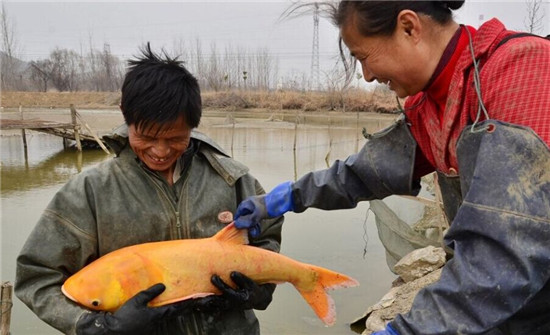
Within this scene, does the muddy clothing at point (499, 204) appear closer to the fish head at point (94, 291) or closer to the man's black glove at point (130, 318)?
the man's black glove at point (130, 318)

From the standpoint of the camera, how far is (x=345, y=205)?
7.34 feet

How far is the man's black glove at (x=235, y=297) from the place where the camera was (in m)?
2.03

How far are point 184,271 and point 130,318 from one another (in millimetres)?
287

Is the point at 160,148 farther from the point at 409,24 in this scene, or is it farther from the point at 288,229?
the point at 288,229

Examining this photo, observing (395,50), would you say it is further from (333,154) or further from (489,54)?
(333,154)

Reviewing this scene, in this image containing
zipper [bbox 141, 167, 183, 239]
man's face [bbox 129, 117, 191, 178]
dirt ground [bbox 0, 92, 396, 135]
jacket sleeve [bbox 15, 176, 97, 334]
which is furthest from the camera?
dirt ground [bbox 0, 92, 396, 135]

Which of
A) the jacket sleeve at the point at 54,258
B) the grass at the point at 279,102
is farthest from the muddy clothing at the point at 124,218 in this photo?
the grass at the point at 279,102

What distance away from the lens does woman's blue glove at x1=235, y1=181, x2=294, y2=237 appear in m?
2.13

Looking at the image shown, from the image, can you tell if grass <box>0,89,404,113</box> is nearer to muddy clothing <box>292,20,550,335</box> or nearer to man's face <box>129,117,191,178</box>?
man's face <box>129,117,191,178</box>

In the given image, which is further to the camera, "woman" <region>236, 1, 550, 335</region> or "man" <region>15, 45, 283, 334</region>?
"man" <region>15, 45, 283, 334</region>

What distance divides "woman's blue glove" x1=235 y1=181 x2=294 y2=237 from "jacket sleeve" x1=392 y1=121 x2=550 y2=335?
104 cm

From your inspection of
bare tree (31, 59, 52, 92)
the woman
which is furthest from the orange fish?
bare tree (31, 59, 52, 92)

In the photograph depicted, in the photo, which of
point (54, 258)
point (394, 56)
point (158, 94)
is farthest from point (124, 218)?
point (394, 56)

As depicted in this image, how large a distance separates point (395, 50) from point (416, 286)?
186 inches
